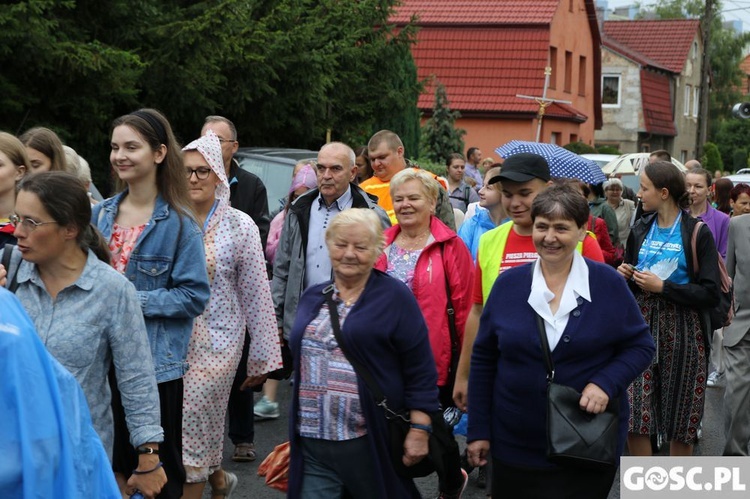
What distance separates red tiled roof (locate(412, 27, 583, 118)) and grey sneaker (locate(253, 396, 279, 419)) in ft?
98.7

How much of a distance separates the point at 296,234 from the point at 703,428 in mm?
4044

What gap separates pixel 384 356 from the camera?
489 centimetres

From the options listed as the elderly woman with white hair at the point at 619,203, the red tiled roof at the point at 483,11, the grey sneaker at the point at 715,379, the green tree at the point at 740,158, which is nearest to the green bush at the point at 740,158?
the green tree at the point at 740,158

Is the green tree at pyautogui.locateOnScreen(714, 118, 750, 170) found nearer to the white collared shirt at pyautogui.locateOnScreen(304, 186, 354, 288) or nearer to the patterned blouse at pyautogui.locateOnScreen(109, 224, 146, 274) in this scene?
the white collared shirt at pyautogui.locateOnScreen(304, 186, 354, 288)

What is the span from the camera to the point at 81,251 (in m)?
4.38

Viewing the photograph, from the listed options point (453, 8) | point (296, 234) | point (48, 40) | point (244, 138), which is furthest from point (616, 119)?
point (296, 234)

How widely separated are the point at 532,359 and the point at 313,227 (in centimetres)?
297

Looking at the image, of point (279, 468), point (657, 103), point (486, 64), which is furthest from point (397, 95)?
Result: point (657, 103)

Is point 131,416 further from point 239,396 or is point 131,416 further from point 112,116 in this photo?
point 112,116

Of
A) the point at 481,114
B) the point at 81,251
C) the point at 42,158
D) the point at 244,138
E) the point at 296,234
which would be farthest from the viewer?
the point at 481,114

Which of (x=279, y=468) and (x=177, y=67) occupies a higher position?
(x=177, y=67)

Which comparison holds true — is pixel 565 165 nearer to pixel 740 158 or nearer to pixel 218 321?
pixel 218 321

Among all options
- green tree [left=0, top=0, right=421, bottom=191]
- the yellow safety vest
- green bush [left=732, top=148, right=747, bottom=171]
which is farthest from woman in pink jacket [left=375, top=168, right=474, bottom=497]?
green bush [left=732, top=148, right=747, bottom=171]

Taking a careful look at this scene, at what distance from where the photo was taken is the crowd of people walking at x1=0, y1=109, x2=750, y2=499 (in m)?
4.28
